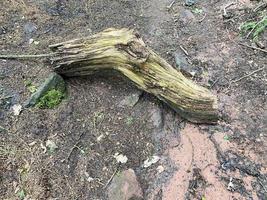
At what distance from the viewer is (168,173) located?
Answer: 385 centimetres

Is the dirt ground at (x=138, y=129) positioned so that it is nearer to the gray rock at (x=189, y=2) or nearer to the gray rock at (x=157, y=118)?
the gray rock at (x=157, y=118)

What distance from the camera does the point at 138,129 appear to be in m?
4.22

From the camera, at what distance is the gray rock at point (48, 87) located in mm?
4442

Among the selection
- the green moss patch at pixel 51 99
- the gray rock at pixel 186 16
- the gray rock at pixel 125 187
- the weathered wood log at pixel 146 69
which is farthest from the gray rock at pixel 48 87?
the gray rock at pixel 186 16

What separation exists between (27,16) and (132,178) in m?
3.38

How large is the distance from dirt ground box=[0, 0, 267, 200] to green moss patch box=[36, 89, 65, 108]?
0.10m

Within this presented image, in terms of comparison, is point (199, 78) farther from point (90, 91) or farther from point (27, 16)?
point (27, 16)

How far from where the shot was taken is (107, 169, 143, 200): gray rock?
11.8 feet

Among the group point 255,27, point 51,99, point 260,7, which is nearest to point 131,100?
point 51,99

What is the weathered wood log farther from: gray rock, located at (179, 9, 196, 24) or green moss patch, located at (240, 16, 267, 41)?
gray rock, located at (179, 9, 196, 24)

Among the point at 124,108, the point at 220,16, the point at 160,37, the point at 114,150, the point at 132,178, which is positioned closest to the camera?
the point at 132,178

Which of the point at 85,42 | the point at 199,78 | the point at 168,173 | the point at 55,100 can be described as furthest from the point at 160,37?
the point at 168,173

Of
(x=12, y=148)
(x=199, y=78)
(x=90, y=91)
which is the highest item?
(x=199, y=78)

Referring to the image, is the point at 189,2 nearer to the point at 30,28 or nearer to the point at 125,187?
the point at 30,28
